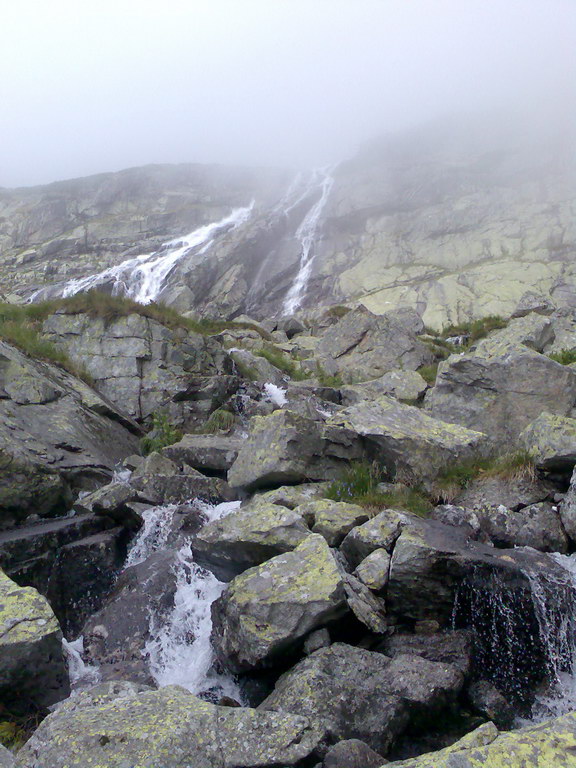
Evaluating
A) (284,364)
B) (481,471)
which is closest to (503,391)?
(481,471)

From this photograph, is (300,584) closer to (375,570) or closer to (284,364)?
(375,570)

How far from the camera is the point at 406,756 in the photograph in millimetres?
4785

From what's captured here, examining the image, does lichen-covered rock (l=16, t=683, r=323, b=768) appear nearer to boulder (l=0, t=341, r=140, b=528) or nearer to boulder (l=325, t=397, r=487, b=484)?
boulder (l=325, t=397, r=487, b=484)

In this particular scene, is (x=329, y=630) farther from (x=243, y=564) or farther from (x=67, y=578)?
(x=67, y=578)

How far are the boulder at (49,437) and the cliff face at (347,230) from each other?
36.9m

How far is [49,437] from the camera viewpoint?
1112 centimetres

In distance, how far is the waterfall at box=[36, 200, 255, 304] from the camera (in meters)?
52.4

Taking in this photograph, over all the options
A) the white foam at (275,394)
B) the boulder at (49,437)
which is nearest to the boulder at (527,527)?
the boulder at (49,437)

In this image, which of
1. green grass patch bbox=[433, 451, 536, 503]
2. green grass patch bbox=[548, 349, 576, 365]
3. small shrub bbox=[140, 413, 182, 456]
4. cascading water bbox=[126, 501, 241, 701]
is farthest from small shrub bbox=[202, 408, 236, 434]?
green grass patch bbox=[548, 349, 576, 365]

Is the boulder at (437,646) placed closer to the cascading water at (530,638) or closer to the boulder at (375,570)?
the cascading water at (530,638)

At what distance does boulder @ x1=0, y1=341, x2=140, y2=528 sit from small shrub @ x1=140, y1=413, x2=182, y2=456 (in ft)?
1.03

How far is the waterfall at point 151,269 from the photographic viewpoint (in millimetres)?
52366

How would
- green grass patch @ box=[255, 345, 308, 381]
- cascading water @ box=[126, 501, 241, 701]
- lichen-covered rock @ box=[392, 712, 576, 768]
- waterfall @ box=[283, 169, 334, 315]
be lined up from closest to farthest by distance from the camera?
lichen-covered rock @ box=[392, 712, 576, 768] → cascading water @ box=[126, 501, 241, 701] → green grass patch @ box=[255, 345, 308, 381] → waterfall @ box=[283, 169, 334, 315]

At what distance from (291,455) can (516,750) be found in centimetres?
624
